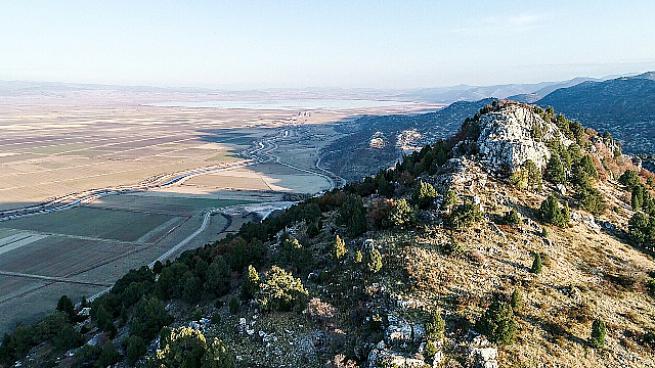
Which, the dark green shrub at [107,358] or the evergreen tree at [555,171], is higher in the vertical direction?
the evergreen tree at [555,171]

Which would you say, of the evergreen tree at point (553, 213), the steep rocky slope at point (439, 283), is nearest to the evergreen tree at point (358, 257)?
the steep rocky slope at point (439, 283)

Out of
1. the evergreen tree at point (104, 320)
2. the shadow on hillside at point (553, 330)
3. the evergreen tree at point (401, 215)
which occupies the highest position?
the evergreen tree at point (401, 215)

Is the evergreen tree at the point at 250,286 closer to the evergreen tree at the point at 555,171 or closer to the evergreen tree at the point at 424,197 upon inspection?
the evergreen tree at the point at 424,197

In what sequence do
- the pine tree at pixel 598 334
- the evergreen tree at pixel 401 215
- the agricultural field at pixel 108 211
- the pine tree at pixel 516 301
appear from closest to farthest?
1. the pine tree at pixel 598 334
2. the pine tree at pixel 516 301
3. the evergreen tree at pixel 401 215
4. the agricultural field at pixel 108 211

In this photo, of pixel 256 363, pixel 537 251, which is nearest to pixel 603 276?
pixel 537 251

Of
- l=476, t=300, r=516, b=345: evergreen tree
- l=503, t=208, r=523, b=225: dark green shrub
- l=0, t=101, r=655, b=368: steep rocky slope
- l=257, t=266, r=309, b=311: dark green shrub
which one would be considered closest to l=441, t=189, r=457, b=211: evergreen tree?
l=0, t=101, r=655, b=368: steep rocky slope

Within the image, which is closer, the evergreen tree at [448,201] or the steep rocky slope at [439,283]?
the steep rocky slope at [439,283]

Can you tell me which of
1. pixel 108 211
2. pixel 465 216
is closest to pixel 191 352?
pixel 465 216

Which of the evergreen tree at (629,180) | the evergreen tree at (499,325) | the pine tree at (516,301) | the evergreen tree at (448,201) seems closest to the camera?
the evergreen tree at (499,325)
